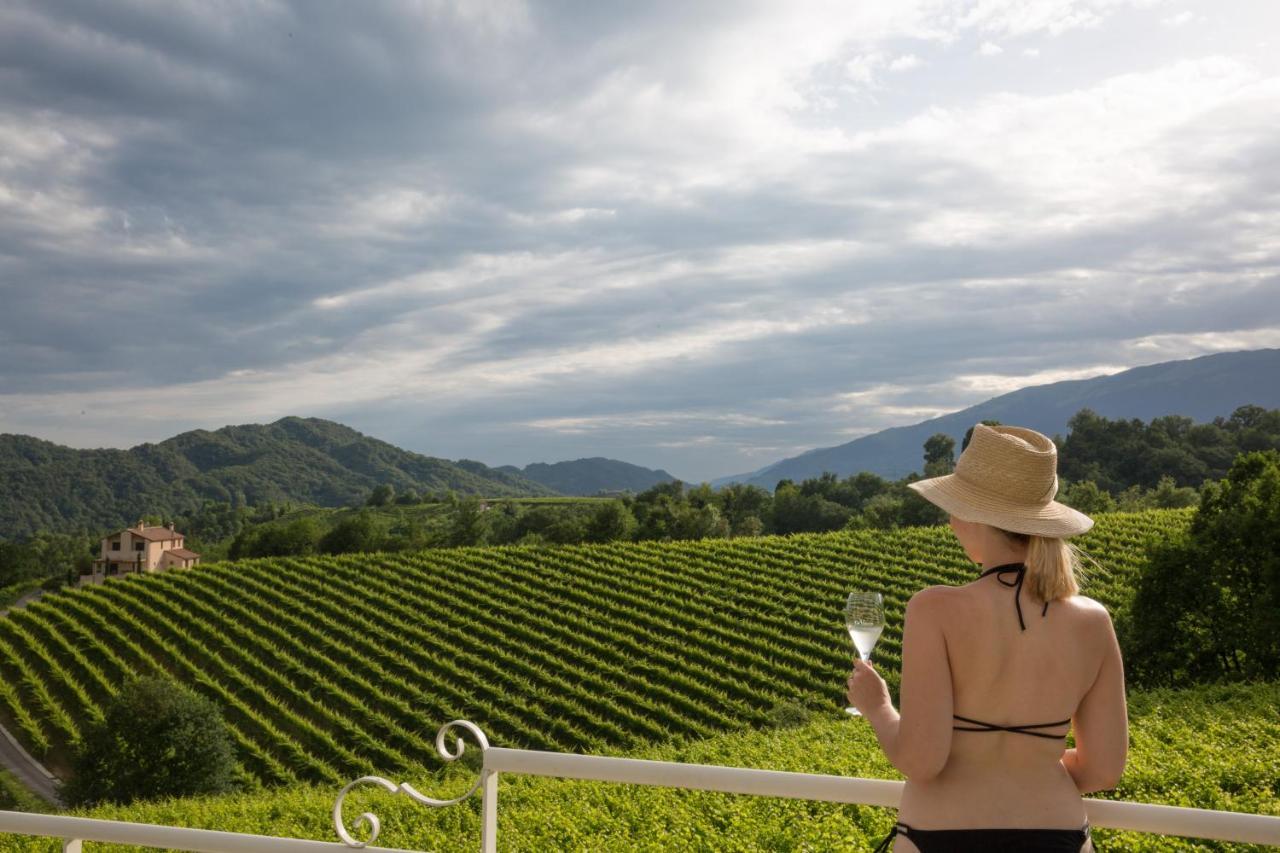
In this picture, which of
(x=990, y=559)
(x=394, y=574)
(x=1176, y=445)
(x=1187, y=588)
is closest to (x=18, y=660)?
(x=394, y=574)

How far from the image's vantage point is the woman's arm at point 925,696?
152cm

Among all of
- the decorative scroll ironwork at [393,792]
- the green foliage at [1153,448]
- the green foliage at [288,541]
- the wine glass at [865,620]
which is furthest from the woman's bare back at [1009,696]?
the green foliage at [1153,448]

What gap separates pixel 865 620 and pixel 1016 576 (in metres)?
0.56

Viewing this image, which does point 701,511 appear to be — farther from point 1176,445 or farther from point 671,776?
point 671,776

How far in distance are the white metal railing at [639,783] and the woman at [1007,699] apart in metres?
0.07

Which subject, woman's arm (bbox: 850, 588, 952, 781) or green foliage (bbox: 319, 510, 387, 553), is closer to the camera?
woman's arm (bbox: 850, 588, 952, 781)

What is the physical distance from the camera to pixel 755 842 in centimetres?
452

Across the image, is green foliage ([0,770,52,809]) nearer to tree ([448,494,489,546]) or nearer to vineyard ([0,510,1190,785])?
vineyard ([0,510,1190,785])

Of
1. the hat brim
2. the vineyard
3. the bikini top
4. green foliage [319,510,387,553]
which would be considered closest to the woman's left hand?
the bikini top

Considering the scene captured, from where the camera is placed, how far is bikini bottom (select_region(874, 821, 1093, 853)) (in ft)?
5.17

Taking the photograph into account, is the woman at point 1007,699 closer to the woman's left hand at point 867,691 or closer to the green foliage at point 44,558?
the woman's left hand at point 867,691

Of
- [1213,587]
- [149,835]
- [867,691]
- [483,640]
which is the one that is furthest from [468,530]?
[867,691]

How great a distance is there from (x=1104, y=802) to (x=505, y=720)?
834 inches

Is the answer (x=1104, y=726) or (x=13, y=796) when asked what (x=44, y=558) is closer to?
(x=13, y=796)
